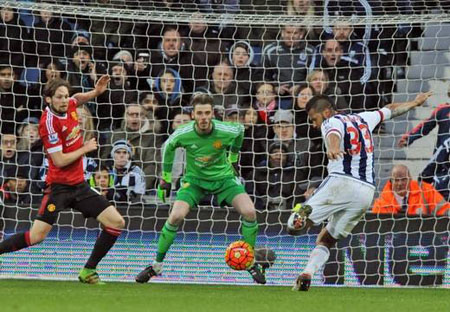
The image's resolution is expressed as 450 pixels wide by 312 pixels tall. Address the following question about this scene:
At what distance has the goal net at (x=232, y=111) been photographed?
11219 mm

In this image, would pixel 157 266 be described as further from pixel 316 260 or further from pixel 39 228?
pixel 316 260

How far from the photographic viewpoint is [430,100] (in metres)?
13.8

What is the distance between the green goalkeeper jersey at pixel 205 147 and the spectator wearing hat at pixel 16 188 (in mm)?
2160

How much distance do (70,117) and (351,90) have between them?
4.43 m

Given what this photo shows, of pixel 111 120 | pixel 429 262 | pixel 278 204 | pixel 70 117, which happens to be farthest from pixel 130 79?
pixel 429 262

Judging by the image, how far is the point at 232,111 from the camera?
511 inches

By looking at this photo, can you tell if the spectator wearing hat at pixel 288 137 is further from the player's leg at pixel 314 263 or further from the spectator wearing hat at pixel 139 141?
the player's leg at pixel 314 263

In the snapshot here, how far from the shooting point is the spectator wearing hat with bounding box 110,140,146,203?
1227 centimetres

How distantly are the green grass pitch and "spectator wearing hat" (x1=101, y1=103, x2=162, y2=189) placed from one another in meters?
2.32

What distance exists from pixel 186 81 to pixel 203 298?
5339 millimetres

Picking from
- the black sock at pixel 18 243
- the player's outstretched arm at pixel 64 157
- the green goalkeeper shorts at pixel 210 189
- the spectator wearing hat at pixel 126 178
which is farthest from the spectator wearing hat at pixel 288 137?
the black sock at pixel 18 243

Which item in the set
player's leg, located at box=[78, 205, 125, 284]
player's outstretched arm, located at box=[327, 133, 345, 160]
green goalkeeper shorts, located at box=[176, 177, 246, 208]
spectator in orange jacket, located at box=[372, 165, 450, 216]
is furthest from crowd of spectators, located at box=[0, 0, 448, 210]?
player's outstretched arm, located at box=[327, 133, 345, 160]

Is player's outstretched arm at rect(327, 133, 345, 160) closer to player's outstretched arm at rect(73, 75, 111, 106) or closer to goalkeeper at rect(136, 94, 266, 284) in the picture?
goalkeeper at rect(136, 94, 266, 284)

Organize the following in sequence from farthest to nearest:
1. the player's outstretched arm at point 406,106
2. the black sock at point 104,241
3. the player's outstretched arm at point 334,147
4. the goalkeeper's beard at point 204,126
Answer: the goalkeeper's beard at point 204,126
the player's outstretched arm at point 406,106
the black sock at point 104,241
the player's outstretched arm at point 334,147
